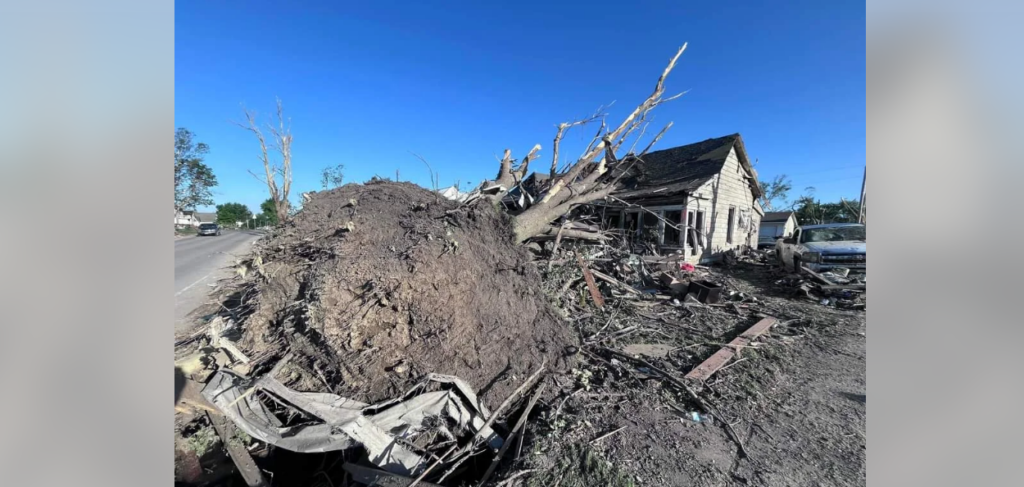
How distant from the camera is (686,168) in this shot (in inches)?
621

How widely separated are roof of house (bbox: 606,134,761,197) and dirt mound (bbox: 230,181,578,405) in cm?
1028

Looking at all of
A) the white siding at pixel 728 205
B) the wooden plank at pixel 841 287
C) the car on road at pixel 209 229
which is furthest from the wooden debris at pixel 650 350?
the car on road at pixel 209 229

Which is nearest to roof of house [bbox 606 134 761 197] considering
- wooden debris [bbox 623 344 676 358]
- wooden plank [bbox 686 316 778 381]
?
wooden plank [bbox 686 316 778 381]

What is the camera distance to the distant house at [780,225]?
33625 millimetres

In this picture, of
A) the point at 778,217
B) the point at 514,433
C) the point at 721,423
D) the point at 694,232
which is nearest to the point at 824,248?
the point at 694,232

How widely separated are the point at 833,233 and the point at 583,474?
40.4 feet

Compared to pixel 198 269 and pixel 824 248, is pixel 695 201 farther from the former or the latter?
pixel 198 269

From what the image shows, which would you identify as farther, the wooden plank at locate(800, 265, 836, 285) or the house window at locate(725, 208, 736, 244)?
the house window at locate(725, 208, 736, 244)

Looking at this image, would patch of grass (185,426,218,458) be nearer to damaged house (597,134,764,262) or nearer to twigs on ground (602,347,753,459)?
twigs on ground (602,347,753,459)

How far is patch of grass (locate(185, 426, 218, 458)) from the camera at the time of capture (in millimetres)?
3354

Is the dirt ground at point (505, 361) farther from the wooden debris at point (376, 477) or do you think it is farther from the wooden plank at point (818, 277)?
the wooden plank at point (818, 277)
